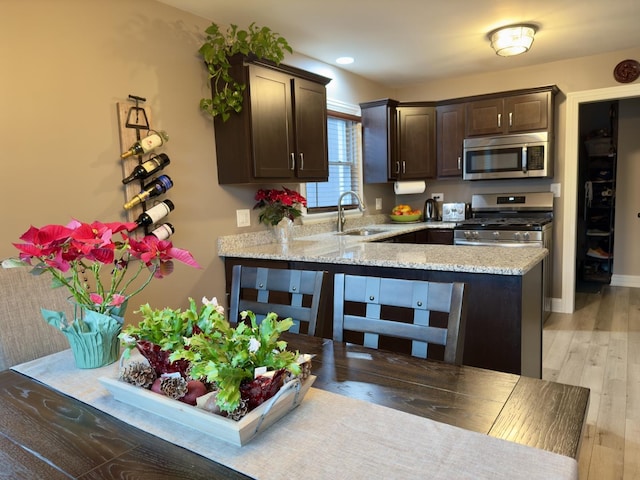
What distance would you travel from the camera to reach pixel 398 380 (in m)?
1.06

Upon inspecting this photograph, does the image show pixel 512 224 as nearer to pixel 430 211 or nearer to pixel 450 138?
pixel 430 211

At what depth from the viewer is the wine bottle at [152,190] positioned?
227 centimetres

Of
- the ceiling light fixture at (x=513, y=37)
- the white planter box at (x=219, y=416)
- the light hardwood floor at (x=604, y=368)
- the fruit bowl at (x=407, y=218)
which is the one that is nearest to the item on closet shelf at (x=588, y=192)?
the light hardwood floor at (x=604, y=368)

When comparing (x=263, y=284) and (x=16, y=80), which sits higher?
(x=16, y=80)

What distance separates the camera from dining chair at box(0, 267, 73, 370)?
4.36ft

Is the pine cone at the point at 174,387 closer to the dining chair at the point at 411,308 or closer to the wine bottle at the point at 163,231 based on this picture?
the dining chair at the point at 411,308

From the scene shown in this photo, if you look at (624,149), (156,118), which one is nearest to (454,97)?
(624,149)

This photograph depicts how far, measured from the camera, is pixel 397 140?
174 inches

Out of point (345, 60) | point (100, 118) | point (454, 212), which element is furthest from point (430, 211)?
point (100, 118)

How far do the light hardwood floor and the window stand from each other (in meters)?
2.09

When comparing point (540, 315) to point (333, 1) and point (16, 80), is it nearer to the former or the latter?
point (333, 1)

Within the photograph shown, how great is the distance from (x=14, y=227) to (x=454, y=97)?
13.3 ft

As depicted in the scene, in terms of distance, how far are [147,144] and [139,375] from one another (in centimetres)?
161

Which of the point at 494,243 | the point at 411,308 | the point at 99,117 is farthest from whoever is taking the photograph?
the point at 494,243
